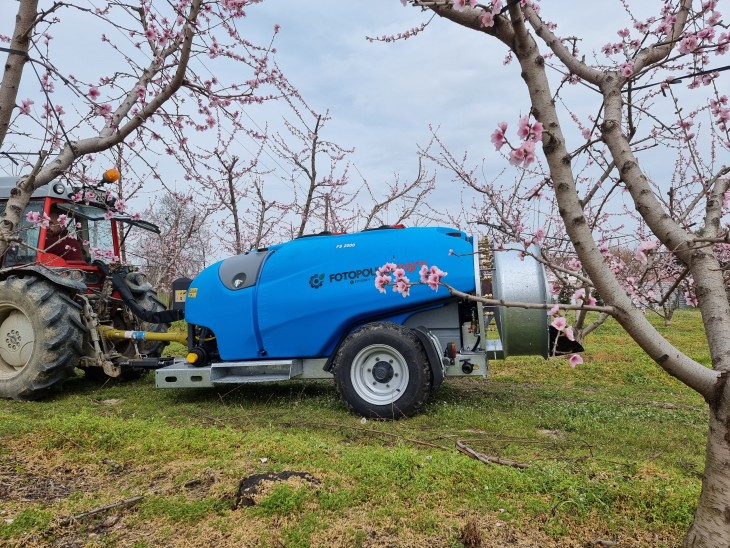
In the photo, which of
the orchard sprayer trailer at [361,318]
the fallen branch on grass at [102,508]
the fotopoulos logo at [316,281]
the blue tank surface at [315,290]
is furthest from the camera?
the fotopoulos logo at [316,281]

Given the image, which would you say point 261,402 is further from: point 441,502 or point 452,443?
point 441,502

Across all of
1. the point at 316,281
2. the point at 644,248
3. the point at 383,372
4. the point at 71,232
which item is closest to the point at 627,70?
the point at 644,248

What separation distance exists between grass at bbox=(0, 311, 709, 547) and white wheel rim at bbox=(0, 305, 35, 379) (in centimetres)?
63

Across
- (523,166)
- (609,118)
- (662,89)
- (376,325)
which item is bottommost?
(376,325)

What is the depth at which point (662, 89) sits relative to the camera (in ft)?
10.3

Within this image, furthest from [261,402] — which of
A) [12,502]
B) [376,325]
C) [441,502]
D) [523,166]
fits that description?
[523,166]

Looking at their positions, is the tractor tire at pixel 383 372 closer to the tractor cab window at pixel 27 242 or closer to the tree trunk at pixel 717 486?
the tree trunk at pixel 717 486

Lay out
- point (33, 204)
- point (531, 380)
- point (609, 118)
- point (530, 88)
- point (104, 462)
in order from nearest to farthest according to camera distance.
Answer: point (530, 88)
point (609, 118)
point (104, 462)
point (33, 204)
point (531, 380)

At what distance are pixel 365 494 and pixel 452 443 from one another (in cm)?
126

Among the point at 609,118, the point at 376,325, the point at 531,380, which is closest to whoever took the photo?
the point at 609,118

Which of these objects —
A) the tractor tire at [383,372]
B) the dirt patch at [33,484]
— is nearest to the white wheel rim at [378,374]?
the tractor tire at [383,372]

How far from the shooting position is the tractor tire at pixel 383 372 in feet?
16.1

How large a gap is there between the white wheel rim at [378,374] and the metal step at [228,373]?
2.45ft

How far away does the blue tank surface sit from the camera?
16.8 ft
